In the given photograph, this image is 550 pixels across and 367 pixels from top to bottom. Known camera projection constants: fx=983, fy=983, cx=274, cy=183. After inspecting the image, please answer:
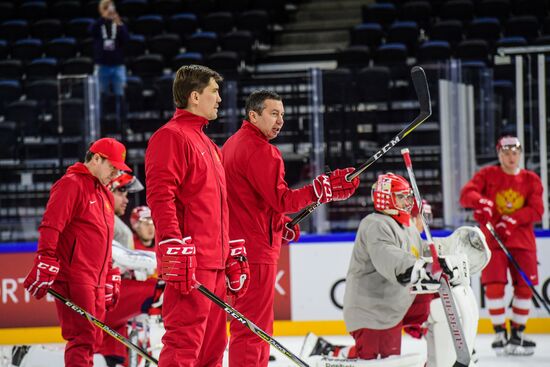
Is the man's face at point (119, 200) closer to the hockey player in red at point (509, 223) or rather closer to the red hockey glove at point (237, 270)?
the red hockey glove at point (237, 270)

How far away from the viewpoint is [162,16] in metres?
12.2

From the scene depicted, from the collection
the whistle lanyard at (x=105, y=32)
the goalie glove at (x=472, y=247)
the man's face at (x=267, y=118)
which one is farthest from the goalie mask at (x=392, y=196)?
the whistle lanyard at (x=105, y=32)

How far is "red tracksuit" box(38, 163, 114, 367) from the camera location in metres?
4.47

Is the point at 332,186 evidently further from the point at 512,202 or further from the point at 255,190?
the point at 512,202

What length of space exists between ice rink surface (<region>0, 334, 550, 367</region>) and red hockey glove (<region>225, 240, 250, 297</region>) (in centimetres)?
156

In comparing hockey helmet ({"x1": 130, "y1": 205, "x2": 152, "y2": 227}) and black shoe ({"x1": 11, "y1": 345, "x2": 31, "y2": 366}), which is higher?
hockey helmet ({"x1": 130, "y1": 205, "x2": 152, "y2": 227})

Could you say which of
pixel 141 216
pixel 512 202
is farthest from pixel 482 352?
pixel 141 216

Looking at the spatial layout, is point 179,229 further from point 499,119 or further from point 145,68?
point 145,68

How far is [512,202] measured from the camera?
6.53 metres

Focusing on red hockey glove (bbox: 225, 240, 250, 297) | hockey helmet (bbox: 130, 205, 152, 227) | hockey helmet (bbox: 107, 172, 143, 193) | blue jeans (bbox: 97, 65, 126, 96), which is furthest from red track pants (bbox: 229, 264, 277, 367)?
blue jeans (bbox: 97, 65, 126, 96)

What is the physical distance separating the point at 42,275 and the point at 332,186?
133 cm

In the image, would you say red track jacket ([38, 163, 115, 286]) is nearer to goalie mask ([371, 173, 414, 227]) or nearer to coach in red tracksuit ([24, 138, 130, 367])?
coach in red tracksuit ([24, 138, 130, 367])

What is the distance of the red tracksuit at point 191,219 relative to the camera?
3629mm

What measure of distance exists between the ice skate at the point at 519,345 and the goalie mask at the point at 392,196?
6.24ft
